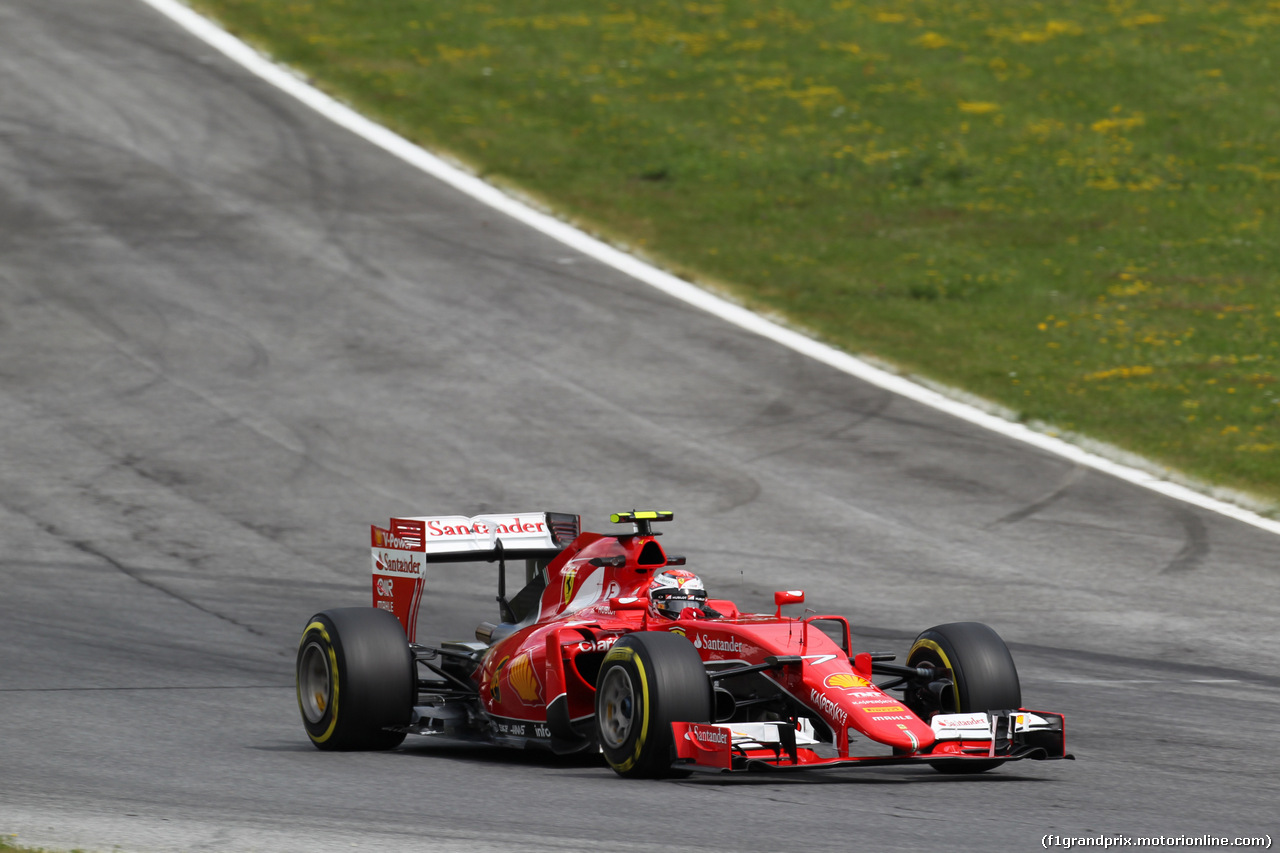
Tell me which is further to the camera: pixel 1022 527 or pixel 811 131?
pixel 811 131

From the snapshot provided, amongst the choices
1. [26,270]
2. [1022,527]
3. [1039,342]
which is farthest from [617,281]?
[1022,527]

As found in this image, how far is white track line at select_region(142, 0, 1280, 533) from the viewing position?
18.7 meters

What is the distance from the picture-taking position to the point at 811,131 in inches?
Result: 1309

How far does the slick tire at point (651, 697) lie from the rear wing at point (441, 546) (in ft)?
7.17

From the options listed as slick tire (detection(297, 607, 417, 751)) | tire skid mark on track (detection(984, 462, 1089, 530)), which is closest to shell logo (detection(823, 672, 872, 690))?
slick tire (detection(297, 607, 417, 751))

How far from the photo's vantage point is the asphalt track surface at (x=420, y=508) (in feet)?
26.4

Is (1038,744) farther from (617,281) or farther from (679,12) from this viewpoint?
(679,12)

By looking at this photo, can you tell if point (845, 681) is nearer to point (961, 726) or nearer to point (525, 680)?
point (961, 726)

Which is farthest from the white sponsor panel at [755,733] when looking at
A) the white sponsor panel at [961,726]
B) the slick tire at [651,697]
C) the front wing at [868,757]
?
the white sponsor panel at [961,726]

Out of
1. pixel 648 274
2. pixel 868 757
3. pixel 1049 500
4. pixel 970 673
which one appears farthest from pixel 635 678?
pixel 648 274

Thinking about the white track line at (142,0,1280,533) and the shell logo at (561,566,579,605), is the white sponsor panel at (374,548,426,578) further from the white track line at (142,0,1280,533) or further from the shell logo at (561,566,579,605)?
the white track line at (142,0,1280,533)

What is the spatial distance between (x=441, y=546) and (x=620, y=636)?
1.84m

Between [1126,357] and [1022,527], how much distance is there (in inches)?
256

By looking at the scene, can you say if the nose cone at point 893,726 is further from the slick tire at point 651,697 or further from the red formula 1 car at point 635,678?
the slick tire at point 651,697
